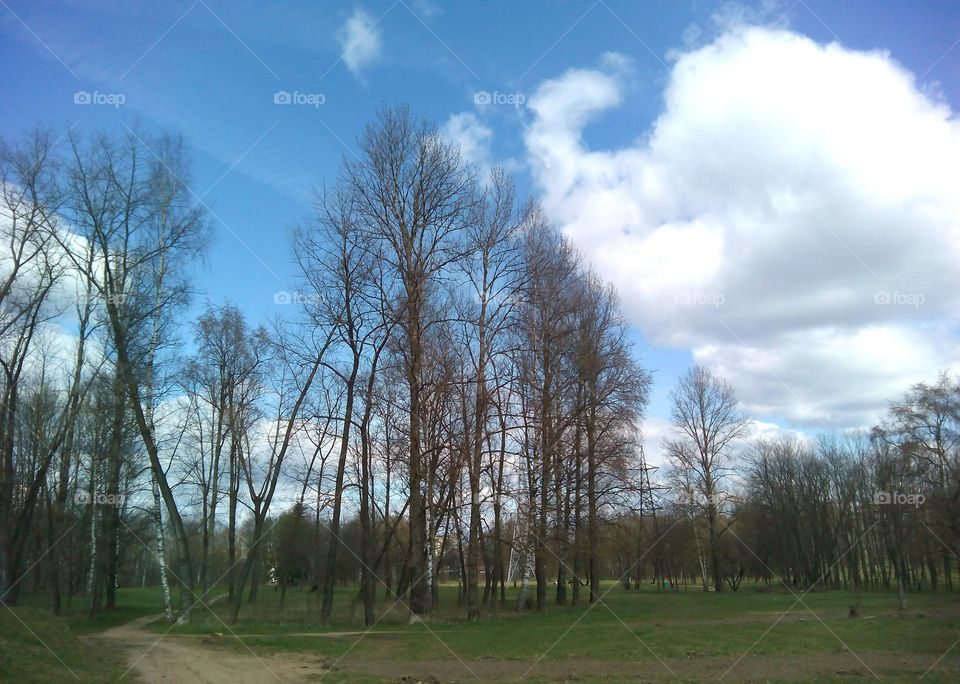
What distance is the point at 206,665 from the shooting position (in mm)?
Answer: 14883

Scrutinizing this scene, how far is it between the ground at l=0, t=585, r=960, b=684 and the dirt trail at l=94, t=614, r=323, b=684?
4 centimetres

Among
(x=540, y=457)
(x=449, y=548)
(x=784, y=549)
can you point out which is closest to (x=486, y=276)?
(x=540, y=457)

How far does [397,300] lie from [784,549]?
198 ft

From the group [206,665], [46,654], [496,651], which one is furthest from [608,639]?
[46,654]

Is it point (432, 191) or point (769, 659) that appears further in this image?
point (432, 191)

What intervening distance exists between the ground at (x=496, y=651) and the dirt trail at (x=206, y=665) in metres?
0.04

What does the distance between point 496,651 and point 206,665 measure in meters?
7.18

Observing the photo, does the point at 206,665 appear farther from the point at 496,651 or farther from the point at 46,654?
the point at 496,651

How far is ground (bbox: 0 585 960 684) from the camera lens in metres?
13.3

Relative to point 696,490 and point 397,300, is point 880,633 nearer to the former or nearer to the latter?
point 397,300

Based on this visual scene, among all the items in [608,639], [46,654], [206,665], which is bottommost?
[608,639]

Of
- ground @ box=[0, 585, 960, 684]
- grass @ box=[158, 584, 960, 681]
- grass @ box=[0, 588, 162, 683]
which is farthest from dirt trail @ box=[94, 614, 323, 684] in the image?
grass @ box=[158, 584, 960, 681]

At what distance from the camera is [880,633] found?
65.4 ft

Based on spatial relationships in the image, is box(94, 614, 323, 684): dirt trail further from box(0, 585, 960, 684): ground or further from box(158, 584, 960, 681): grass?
box(158, 584, 960, 681): grass
